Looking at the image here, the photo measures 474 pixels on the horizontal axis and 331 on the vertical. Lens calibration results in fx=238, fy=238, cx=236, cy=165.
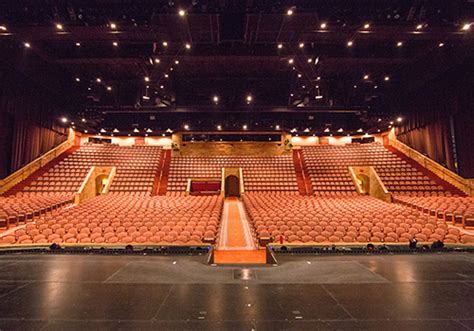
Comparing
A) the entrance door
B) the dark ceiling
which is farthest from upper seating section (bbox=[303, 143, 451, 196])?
the entrance door

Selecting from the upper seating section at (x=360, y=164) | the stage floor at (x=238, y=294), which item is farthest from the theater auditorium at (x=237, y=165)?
the upper seating section at (x=360, y=164)

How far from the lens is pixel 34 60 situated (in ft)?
32.7

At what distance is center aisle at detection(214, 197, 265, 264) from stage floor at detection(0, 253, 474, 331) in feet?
5.73

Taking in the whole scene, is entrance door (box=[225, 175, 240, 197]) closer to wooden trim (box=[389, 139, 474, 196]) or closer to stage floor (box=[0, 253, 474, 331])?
wooden trim (box=[389, 139, 474, 196])

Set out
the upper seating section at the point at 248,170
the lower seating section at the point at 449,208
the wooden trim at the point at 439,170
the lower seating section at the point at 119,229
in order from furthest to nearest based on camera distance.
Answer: the upper seating section at the point at 248,170 < the wooden trim at the point at 439,170 < the lower seating section at the point at 449,208 < the lower seating section at the point at 119,229

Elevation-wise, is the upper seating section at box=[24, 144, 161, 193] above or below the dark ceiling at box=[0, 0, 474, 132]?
below

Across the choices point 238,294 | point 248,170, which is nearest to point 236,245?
point 238,294

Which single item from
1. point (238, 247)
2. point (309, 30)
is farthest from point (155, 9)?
point (238, 247)

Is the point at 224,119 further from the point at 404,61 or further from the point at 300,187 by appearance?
the point at 404,61

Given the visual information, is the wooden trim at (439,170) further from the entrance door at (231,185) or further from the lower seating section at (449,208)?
the entrance door at (231,185)

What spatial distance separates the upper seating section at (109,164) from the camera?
35.9 feet

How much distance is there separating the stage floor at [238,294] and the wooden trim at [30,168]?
970 cm

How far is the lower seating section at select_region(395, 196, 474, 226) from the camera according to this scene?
6841mm

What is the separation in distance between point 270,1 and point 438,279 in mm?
6912
